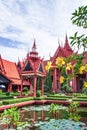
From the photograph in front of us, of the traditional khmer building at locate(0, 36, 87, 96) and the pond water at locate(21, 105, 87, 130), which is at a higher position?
the traditional khmer building at locate(0, 36, 87, 96)

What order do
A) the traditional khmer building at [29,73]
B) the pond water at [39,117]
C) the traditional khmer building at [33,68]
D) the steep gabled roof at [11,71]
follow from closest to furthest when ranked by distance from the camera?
the pond water at [39,117] → the traditional khmer building at [33,68] → the traditional khmer building at [29,73] → the steep gabled roof at [11,71]

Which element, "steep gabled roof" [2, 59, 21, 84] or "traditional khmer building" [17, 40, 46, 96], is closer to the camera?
"traditional khmer building" [17, 40, 46, 96]

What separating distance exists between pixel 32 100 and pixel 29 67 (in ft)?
15.7

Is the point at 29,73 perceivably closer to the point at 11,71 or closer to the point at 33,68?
the point at 33,68

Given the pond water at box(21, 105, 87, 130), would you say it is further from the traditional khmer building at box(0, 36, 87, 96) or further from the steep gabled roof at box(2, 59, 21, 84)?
the steep gabled roof at box(2, 59, 21, 84)

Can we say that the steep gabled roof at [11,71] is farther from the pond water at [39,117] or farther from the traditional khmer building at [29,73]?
the pond water at [39,117]

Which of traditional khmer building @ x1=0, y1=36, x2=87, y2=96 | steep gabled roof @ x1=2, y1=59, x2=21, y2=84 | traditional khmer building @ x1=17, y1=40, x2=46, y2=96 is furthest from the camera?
steep gabled roof @ x1=2, y1=59, x2=21, y2=84

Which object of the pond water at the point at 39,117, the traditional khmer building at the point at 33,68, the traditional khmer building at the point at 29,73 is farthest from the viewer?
the traditional khmer building at the point at 29,73

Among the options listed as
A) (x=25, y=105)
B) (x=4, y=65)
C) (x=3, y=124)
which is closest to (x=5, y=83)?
(x=4, y=65)

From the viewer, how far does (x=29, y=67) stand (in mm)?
23375

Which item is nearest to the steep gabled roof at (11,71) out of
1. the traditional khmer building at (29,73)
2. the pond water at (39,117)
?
the traditional khmer building at (29,73)

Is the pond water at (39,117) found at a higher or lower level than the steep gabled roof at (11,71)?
lower

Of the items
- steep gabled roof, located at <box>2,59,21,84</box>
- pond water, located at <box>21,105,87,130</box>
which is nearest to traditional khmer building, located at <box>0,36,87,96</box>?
steep gabled roof, located at <box>2,59,21,84</box>

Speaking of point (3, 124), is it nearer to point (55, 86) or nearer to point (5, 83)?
point (5, 83)
